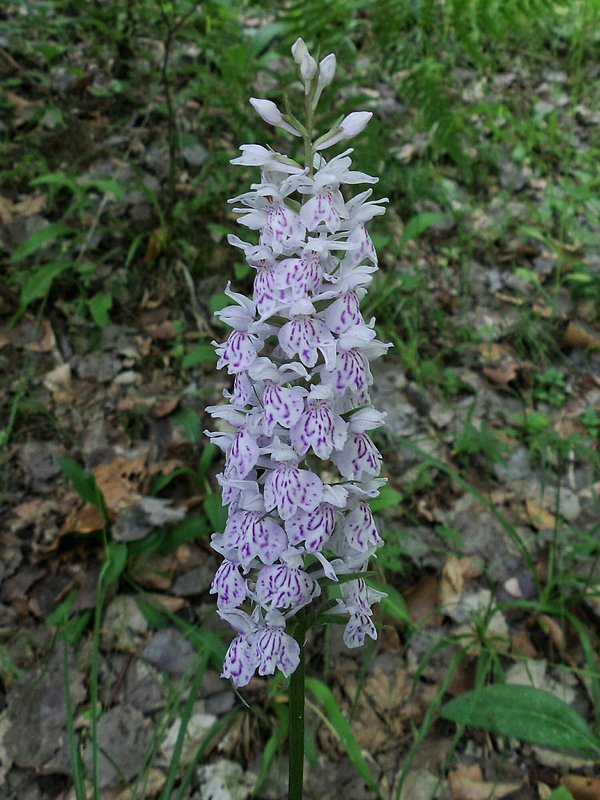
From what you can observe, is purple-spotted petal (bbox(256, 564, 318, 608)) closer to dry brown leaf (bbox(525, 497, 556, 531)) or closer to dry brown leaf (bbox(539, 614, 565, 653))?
Result: dry brown leaf (bbox(539, 614, 565, 653))

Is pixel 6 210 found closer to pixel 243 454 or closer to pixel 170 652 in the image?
pixel 170 652

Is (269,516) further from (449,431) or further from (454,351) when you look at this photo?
(454,351)

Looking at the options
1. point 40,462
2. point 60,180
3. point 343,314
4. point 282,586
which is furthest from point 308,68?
point 60,180

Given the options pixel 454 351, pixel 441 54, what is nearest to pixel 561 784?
pixel 454 351

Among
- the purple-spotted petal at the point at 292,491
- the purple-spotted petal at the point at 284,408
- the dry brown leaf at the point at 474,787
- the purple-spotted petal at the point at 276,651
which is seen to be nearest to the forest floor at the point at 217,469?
the dry brown leaf at the point at 474,787

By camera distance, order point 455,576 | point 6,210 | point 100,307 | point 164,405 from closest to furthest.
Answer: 1. point 455,576
2. point 164,405
3. point 100,307
4. point 6,210

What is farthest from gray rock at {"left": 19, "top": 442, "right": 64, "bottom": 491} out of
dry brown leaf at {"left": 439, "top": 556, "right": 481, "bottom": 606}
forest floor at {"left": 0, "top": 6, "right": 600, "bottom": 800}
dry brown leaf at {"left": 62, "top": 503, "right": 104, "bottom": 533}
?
dry brown leaf at {"left": 439, "top": 556, "right": 481, "bottom": 606}

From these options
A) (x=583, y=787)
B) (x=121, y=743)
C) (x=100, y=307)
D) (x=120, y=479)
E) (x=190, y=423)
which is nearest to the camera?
(x=583, y=787)
